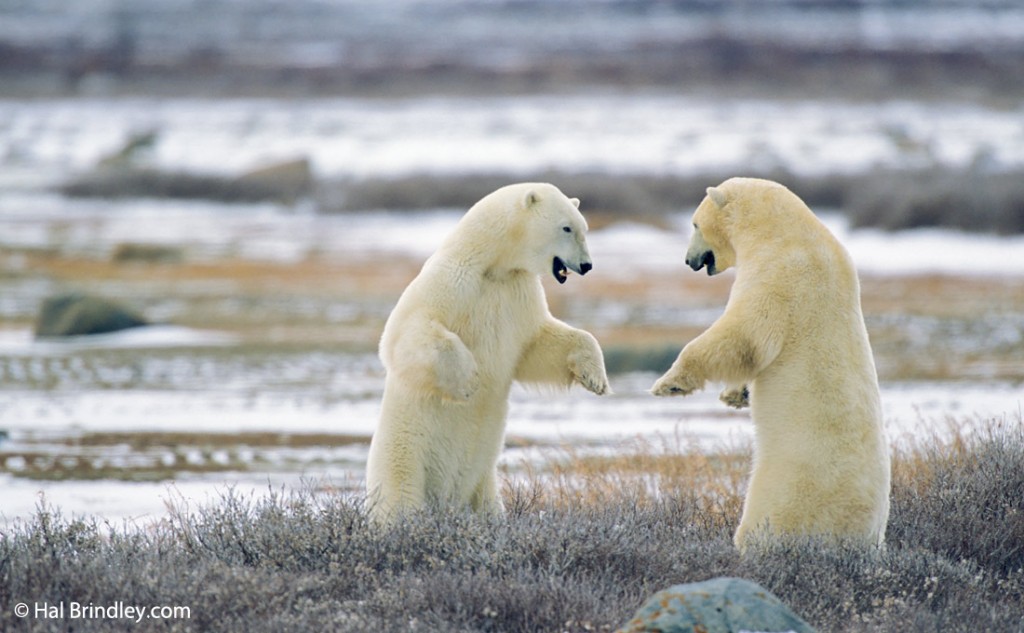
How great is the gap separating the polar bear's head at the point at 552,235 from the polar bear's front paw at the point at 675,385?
63 centimetres

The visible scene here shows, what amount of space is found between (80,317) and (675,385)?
11.4 meters

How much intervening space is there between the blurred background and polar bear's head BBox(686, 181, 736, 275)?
2195 millimetres

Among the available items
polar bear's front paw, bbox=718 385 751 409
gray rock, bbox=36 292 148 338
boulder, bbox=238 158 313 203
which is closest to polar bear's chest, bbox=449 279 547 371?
polar bear's front paw, bbox=718 385 751 409

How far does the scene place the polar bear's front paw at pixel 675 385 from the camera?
539cm

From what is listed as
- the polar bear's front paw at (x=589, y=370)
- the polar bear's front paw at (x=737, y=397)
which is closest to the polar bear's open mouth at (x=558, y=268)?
the polar bear's front paw at (x=589, y=370)

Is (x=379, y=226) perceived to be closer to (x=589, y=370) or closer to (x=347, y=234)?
(x=347, y=234)

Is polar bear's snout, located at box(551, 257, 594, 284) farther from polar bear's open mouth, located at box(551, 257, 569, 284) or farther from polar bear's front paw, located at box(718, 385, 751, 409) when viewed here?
polar bear's front paw, located at box(718, 385, 751, 409)

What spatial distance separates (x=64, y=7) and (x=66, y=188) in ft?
318

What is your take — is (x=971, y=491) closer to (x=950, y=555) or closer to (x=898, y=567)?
(x=950, y=555)

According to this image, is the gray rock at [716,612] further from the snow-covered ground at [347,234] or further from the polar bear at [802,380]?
the snow-covered ground at [347,234]

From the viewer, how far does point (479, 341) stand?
19.0ft

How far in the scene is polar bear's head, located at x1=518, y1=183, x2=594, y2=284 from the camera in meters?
5.74

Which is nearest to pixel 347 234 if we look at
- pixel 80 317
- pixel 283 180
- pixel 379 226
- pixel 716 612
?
pixel 379 226

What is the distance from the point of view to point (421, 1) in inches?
5177
